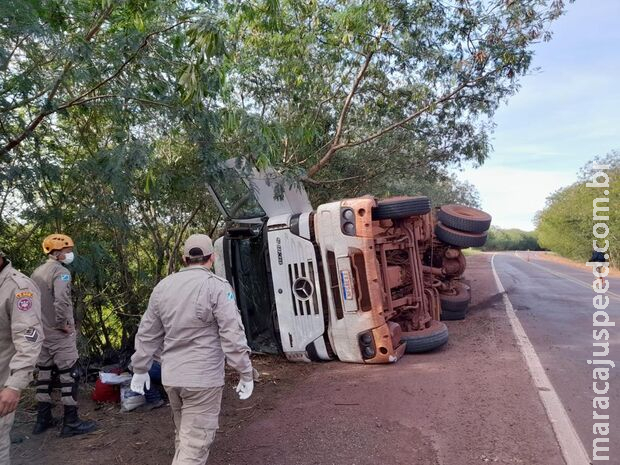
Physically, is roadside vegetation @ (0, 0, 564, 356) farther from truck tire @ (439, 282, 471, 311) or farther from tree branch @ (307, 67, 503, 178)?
truck tire @ (439, 282, 471, 311)

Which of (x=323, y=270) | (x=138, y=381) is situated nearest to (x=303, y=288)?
(x=323, y=270)

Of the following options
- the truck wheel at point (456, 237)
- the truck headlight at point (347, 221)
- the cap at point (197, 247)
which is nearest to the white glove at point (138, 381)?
the cap at point (197, 247)

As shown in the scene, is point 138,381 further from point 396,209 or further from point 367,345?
point 396,209

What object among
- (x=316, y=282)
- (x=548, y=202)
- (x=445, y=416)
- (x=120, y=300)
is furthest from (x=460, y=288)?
(x=548, y=202)

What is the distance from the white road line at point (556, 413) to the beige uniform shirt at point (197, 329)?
2356 mm

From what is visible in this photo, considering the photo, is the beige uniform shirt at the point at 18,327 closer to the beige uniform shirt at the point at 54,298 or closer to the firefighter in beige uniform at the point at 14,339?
the firefighter in beige uniform at the point at 14,339

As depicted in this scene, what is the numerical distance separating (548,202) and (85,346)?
5385 centimetres

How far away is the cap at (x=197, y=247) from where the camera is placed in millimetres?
3023

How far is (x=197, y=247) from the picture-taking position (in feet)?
9.95

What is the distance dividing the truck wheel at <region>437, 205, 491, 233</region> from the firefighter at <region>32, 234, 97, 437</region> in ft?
20.7

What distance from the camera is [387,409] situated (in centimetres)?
427

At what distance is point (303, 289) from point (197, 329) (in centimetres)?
294

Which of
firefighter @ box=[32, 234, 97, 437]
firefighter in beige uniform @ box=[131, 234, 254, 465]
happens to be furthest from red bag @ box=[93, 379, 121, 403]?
firefighter in beige uniform @ box=[131, 234, 254, 465]

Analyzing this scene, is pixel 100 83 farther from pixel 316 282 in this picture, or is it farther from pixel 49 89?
pixel 316 282
